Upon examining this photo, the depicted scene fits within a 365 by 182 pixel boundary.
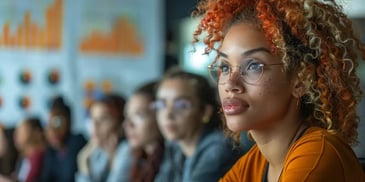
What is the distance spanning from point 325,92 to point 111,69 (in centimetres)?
429

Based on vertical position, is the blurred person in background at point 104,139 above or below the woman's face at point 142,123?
below

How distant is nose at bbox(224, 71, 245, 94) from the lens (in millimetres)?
1555

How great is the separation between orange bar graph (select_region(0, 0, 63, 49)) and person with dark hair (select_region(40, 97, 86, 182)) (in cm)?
106

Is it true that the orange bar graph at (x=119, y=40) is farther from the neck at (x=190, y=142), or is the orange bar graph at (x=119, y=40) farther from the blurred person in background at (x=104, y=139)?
the neck at (x=190, y=142)

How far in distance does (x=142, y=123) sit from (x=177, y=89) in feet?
1.71

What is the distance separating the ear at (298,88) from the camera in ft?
5.17

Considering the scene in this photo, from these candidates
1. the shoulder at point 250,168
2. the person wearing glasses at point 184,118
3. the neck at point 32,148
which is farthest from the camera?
the neck at point 32,148

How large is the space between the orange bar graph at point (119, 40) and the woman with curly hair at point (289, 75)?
412 centimetres

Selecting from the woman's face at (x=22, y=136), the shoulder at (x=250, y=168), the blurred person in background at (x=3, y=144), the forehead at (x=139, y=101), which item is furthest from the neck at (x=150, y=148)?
the blurred person in background at (x=3, y=144)

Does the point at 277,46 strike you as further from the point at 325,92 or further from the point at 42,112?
the point at 42,112

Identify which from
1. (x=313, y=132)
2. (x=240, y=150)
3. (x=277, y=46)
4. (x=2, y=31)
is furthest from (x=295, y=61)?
(x=2, y=31)

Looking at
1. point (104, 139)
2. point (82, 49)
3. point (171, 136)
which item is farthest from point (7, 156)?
point (171, 136)

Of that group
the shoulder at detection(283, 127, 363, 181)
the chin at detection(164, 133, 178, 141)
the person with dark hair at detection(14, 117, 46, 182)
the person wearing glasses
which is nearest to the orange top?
the shoulder at detection(283, 127, 363, 181)

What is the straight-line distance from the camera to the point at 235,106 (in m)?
1.56
